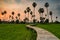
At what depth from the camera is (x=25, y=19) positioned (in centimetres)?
17650

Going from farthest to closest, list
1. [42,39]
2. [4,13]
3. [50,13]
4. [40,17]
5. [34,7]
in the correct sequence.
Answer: [4,13]
[50,13]
[40,17]
[34,7]
[42,39]

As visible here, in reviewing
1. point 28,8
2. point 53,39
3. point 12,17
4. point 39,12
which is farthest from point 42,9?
point 53,39

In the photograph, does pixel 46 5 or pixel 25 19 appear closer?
pixel 46 5

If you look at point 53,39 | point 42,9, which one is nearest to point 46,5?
point 42,9

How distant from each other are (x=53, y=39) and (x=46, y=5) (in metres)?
132

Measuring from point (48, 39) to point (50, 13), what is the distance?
6181 inches

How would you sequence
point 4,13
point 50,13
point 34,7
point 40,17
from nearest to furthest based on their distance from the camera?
1. point 34,7
2. point 40,17
3. point 50,13
4. point 4,13

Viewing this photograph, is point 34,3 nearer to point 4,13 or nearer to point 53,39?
point 4,13

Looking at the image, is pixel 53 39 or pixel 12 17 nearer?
pixel 53 39

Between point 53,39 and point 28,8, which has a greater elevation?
point 28,8

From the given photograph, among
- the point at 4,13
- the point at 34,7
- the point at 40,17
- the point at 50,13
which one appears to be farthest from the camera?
the point at 4,13

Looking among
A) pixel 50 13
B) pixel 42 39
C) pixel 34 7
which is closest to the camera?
pixel 42 39

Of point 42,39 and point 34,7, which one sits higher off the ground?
point 34,7

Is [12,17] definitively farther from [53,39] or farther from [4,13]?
[53,39]
